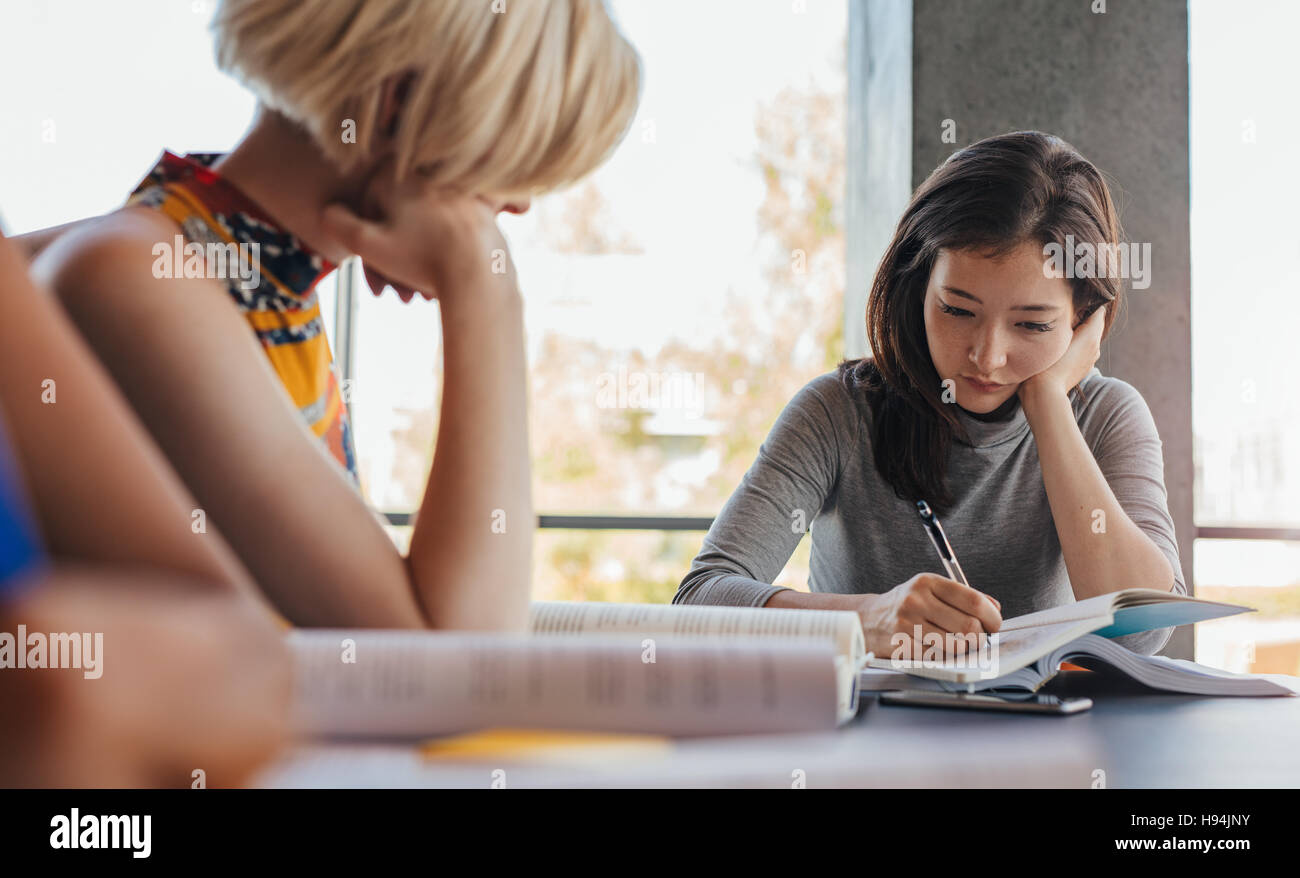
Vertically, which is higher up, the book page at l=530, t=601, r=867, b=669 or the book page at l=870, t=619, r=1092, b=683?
the book page at l=530, t=601, r=867, b=669

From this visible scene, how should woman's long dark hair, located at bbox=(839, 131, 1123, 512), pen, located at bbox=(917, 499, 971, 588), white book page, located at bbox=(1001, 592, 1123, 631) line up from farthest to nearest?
1. woman's long dark hair, located at bbox=(839, 131, 1123, 512)
2. pen, located at bbox=(917, 499, 971, 588)
3. white book page, located at bbox=(1001, 592, 1123, 631)

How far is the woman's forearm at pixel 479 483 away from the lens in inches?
24.0

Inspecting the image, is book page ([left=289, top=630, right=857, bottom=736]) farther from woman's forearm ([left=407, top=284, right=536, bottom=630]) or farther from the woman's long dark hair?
the woman's long dark hair

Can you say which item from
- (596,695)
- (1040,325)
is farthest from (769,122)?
(596,695)

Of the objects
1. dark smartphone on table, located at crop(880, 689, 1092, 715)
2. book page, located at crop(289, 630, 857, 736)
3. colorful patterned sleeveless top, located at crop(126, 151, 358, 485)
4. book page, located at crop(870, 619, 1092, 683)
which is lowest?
dark smartphone on table, located at crop(880, 689, 1092, 715)

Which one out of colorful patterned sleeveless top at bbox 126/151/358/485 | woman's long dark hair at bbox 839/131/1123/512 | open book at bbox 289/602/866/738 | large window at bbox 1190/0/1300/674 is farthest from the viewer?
large window at bbox 1190/0/1300/674

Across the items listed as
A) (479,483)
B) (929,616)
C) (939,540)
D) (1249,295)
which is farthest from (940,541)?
(1249,295)

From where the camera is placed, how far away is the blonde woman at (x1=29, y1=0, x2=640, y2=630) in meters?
0.56

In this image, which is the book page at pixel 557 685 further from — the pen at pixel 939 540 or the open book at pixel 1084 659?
the pen at pixel 939 540

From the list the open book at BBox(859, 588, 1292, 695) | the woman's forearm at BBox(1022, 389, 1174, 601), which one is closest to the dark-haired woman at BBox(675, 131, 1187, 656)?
the woman's forearm at BBox(1022, 389, 1174, 601)

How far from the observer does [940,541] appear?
53.0 inches

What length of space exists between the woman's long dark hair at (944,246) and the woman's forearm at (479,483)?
0.91 meters

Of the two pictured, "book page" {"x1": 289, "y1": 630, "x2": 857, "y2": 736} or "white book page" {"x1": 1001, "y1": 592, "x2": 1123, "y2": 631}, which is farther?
"white book page" {"x1": 1001, "y1": 592, "x2": 1123, "y2": 631}

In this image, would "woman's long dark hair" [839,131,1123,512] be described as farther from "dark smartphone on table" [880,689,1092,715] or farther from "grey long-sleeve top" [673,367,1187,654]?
"dark smartphone on table" [880,689,1092,715]
